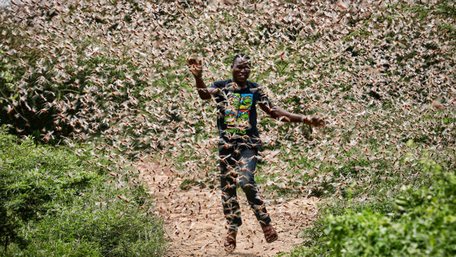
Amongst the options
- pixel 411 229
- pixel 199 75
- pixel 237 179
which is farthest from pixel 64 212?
pixel 411 229

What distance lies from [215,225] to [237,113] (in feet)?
7.14

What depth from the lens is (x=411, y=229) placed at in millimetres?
3398

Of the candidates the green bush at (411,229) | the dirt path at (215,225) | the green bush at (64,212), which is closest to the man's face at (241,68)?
the dirt path at (215,225)

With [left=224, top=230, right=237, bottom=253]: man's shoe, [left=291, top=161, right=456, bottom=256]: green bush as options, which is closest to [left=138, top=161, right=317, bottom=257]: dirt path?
[left=224, top=230, right=237, bottom=253]: man's shoe

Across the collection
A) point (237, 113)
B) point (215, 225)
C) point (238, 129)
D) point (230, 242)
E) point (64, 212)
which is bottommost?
point (215, 225)

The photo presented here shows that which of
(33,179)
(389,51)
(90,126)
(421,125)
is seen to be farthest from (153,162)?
(389,51)

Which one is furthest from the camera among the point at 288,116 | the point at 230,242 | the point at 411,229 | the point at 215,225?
the point at 215,225

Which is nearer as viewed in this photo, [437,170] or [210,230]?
[437,170]

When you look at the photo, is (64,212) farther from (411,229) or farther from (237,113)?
(411,229)

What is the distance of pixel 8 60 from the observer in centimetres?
1008

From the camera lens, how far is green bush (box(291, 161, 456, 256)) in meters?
3.19

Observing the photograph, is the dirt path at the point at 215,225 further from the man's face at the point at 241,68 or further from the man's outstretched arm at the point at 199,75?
the man's face at the point at 241,68

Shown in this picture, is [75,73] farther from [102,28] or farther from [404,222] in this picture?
[404,222]

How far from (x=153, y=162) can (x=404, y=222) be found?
674 cm
